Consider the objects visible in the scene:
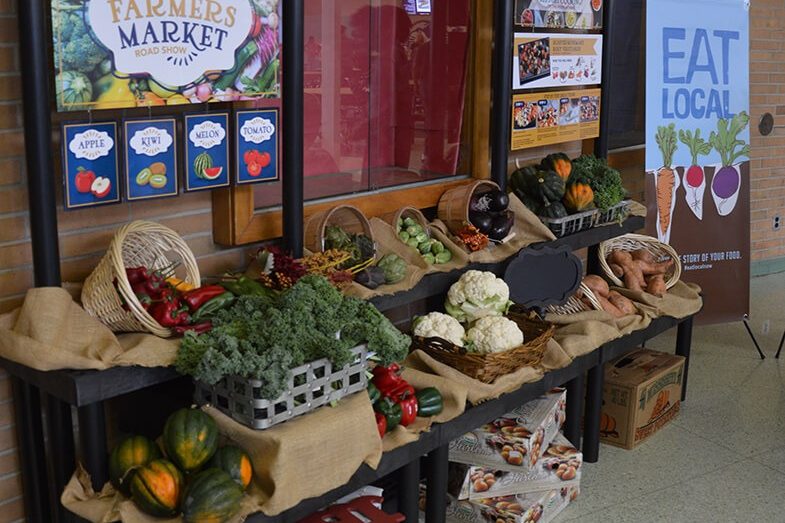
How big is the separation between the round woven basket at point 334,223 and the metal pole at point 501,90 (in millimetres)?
838

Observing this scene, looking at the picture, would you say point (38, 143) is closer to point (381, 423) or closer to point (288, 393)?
point (288, 393)

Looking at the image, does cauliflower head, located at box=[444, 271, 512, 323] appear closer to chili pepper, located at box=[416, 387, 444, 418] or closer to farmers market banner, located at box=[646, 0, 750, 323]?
chili pepper, located at box=[416, 387, 444, 418]


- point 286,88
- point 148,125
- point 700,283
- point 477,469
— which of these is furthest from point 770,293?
point 148,125

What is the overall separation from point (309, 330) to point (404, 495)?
0.80 metres

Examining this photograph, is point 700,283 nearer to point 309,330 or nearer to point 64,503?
point 309,330

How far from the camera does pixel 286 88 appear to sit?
3100 millimetres

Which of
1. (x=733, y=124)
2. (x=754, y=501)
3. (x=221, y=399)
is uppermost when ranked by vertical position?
(x=733, y=124)

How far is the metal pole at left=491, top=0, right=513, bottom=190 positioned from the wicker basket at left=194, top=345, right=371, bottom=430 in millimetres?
1668

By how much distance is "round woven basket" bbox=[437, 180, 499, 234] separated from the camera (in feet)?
13.1

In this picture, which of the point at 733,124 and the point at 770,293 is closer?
the point at 733,124

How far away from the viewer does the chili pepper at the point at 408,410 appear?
119 inches

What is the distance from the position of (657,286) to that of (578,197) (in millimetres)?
607

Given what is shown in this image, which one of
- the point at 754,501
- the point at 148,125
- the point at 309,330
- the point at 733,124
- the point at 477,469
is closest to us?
the point at 309,330

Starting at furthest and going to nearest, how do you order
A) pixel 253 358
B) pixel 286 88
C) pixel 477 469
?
pixel 477 469, pixel 286 88, pixel 253 358
